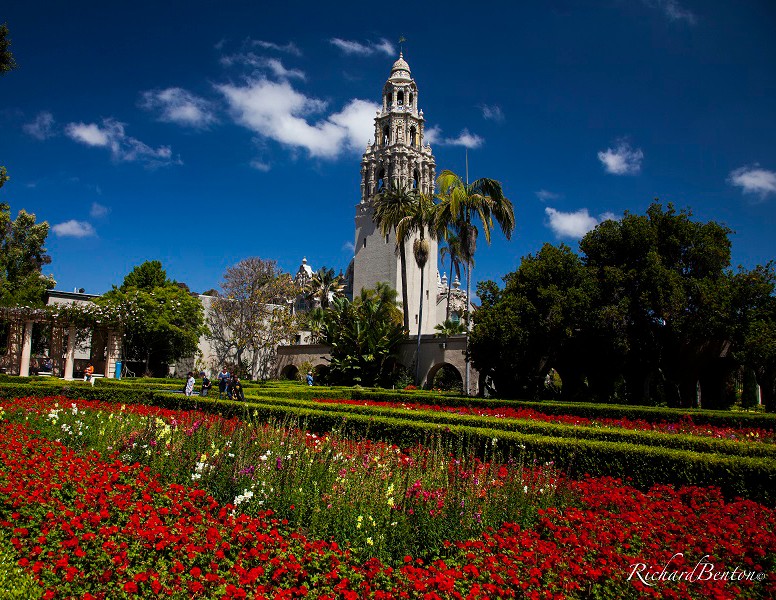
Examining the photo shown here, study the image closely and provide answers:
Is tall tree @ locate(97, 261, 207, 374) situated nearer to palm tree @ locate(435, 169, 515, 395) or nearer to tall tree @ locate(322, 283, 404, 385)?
tall tree @ locate(322, 283, 404, 385)

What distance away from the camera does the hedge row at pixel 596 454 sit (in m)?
7.54

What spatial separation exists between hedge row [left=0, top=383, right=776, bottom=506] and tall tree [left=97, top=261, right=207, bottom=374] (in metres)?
26.2

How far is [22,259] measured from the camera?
38531mm

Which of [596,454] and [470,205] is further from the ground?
[470,205]

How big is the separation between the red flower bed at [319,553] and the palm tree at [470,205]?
22.9 m

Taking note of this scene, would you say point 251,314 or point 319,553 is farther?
point 251,314

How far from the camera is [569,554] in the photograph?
498 centimetres

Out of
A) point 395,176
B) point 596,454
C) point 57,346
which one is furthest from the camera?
point 395,176

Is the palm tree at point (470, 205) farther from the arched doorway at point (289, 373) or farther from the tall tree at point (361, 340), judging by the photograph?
the arched doorway at point (289, 373)

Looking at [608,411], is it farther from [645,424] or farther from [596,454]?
[596,454]

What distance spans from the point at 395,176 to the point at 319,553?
47893 millimetres

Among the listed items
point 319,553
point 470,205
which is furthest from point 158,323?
point 319,553

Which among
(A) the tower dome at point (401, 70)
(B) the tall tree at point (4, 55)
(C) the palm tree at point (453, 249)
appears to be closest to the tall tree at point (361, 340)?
(C) the palm tree at point (453, 249)

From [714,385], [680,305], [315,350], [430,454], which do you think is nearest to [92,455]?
[430,454]
